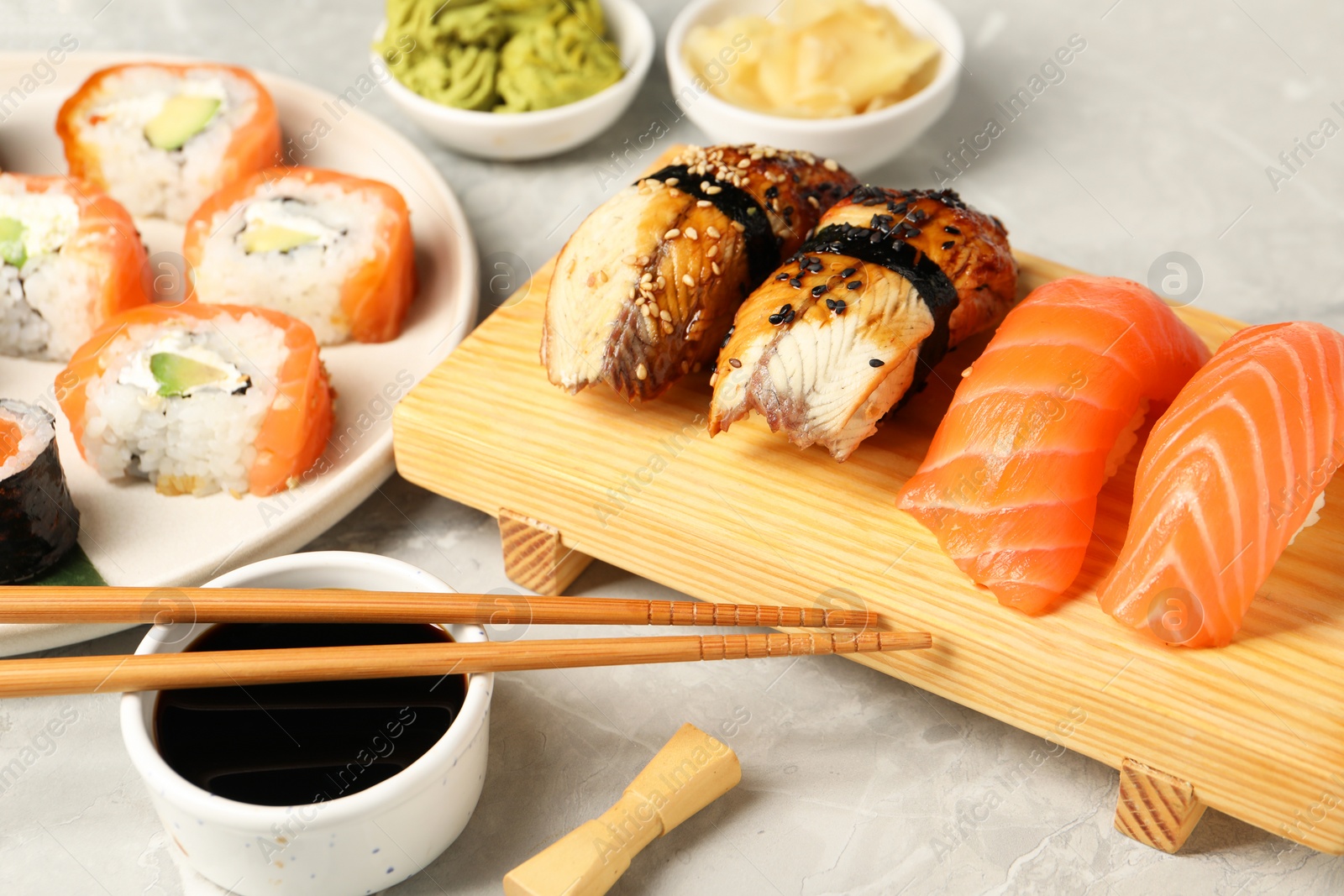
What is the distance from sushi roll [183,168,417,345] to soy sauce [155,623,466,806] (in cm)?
102

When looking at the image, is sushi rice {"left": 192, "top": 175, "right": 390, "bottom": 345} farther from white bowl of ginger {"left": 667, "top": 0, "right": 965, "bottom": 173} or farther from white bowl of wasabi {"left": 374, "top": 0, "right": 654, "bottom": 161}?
white bowl of ginger {"left": 667, "top": 0, "right": 965, "bottom": 173}

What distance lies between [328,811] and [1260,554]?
4.30 feet

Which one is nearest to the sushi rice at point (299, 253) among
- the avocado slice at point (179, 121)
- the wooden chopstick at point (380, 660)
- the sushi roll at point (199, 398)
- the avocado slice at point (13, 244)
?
the sushi roll at point (199, 398)

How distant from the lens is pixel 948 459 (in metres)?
1.91

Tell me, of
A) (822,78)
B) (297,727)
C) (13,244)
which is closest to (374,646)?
(297,727)

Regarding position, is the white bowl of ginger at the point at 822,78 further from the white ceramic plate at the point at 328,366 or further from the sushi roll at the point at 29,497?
the sushi roll at the point at 29,497

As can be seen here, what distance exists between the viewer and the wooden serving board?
1.69 m

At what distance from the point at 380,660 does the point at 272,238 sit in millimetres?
1363

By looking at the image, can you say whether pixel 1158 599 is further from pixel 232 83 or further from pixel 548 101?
pixel 232 83

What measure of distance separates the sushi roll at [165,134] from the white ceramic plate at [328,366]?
0.37 ft

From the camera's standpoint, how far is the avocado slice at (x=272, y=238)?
8.66 feet

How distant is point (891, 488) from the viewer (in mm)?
2023

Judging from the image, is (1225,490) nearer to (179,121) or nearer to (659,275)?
(659,275)

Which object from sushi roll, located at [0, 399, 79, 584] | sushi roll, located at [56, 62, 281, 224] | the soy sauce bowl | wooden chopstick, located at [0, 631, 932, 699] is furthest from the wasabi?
wooden chopstick, located at [0, 631, 932, 699]
